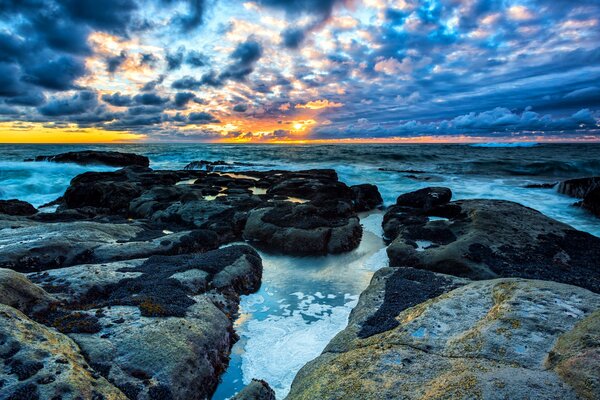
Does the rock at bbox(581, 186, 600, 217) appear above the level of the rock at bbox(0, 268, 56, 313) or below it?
below

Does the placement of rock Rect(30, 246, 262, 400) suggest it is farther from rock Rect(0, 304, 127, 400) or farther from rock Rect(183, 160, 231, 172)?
rock Rect(183, 160, 231, 172)

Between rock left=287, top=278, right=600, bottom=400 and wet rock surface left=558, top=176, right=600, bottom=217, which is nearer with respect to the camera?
rock left=287, top=278, right=600, bottom=400

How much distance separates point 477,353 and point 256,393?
3118 millimetres

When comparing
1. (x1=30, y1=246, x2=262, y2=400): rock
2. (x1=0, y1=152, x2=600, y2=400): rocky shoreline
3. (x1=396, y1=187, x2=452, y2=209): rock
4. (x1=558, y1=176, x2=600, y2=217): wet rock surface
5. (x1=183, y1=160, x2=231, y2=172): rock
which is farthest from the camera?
(x1=183, y1=160, x2=231, y2=172): rock

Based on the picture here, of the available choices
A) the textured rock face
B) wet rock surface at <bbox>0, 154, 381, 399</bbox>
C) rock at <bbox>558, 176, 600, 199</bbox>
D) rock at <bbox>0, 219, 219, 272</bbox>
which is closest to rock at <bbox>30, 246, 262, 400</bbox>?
wet rock surface at <bbox>0, 154, 381, 399</bbox>

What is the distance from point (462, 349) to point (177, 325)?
179 inches

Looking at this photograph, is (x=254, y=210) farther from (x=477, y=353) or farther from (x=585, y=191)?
(x=585, y=191)

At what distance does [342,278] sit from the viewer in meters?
10.7

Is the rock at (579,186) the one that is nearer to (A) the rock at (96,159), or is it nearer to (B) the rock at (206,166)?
(B) the rock at (206,166)

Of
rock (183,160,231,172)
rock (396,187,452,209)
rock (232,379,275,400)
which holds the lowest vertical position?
rock (183,160,231,172)

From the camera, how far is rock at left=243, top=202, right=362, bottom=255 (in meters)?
13.7

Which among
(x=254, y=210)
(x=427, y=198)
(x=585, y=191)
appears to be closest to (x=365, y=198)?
(x=427, y=198)

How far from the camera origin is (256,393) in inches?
198

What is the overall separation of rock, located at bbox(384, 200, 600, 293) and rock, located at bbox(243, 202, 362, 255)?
2551 mm
